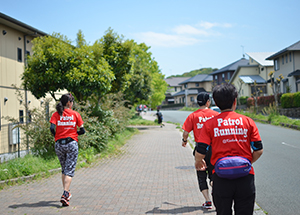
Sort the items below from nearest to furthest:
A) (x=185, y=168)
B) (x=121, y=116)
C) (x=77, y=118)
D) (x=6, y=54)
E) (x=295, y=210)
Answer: (x=295, y=210)
(x=77, y=118)
(x=185, y=168)
(x=121, y=116)
(x=6, y=54)

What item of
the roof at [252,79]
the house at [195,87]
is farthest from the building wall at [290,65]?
the house at [195,87]

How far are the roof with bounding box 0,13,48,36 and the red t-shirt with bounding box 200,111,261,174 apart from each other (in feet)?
48.7

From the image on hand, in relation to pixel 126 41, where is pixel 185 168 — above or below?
below

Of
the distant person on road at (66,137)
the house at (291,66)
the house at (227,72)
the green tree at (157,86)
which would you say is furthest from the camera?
the house at (227,72)

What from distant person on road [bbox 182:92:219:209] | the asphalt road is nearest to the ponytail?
distant person on road [bbox 182:92:219:209]

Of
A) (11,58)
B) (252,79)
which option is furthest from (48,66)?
(252,79)

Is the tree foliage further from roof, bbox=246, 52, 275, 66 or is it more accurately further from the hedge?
roof, bbox=246, 52, 275, 66

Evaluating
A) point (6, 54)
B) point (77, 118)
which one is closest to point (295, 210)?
point (77, 118)

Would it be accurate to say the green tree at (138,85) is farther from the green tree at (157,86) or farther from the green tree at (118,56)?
the green tree at (157,86)

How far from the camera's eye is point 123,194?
6316 millimetres

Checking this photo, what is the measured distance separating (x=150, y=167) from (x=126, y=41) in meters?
8.57

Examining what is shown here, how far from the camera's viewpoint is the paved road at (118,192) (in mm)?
5324

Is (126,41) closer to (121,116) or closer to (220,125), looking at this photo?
(121,116)

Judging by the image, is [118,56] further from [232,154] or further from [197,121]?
[232,154]
